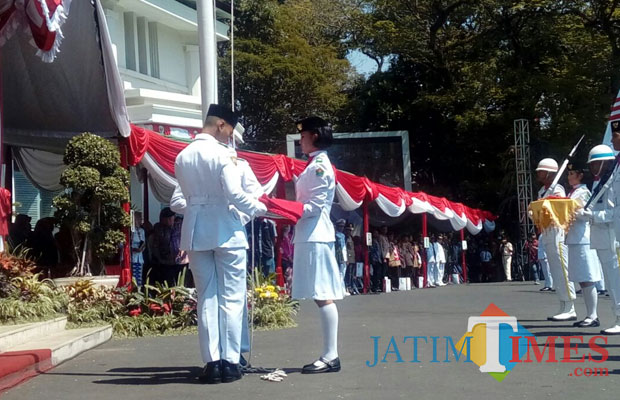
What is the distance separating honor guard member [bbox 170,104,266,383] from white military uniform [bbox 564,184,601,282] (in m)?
4.77

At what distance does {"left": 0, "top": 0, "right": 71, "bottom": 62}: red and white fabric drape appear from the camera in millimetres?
9195

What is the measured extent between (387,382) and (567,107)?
29.2 meters

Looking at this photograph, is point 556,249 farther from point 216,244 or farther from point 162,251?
point 162,251

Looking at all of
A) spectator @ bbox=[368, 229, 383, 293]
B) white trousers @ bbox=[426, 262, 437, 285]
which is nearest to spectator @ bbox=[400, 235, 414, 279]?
white trousers @ bbox=[426, 262, 437, 285]

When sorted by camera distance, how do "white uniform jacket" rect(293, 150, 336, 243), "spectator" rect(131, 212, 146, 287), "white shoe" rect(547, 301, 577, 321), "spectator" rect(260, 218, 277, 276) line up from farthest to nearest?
"spectator" rect(260, 218, 277, 276)
"spectator" rect(131, 212, 146, 287)
"white shoe" rect(547, 301, 577, 321)
"white uniform jacket" rect(293, 150, 336, 243)

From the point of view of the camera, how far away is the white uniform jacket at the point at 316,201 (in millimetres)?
7082

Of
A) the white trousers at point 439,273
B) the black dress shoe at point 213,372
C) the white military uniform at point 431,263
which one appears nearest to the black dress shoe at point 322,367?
the black dress shoe at point 213,372

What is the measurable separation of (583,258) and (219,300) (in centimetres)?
502

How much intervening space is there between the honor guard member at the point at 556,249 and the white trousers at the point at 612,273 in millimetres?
996

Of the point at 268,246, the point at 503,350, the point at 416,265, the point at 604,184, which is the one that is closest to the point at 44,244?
the point at 268,246

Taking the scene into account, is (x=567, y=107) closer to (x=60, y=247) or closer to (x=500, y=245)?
(x=500, y=245)

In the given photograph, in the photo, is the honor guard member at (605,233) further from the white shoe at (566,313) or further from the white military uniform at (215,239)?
the white military uniform at (215,239)

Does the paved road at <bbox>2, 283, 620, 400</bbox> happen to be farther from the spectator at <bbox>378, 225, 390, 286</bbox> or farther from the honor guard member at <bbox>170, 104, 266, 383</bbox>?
the spectator at <bbox>378, 225, 390, 286</bbox>

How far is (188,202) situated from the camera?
6.81 meters
